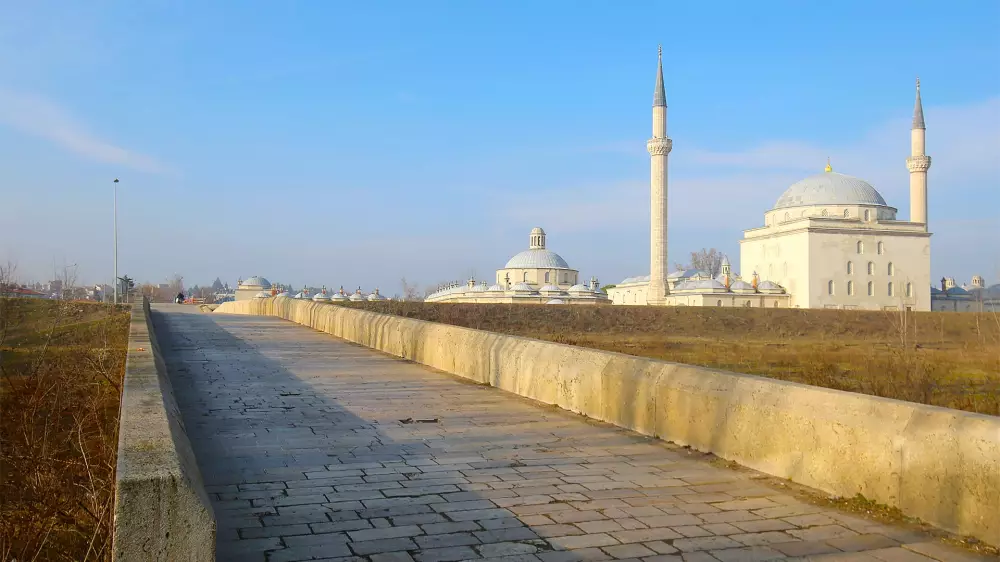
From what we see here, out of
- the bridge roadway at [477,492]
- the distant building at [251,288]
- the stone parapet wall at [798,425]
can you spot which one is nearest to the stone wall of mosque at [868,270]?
the distant building at [251,288]

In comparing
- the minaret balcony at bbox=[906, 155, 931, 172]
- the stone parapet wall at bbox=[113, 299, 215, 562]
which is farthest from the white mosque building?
the stone parapet wall at bbox=[113, 299, 215, 562]

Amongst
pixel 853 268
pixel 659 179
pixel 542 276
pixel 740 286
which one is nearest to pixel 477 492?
pixel 659 179

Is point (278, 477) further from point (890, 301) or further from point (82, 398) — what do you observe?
point (890, 301)

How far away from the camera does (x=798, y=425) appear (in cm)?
566

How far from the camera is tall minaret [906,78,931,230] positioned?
283 ft

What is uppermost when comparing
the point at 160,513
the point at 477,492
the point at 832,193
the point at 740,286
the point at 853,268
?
the point at 832,193

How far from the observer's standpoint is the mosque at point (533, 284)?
298ft

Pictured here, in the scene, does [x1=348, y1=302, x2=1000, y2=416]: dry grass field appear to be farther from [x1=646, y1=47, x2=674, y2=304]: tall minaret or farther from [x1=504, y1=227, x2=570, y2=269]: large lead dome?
[x1=504, y1=227, x2=570, y2=269]: large lead dome

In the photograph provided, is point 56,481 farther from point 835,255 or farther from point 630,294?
point 630,294

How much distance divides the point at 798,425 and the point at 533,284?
95985mm

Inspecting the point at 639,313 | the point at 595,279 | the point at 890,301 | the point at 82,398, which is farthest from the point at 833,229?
the point at 82,398

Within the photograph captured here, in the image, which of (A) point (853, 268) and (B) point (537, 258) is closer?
(A) point (853, 268)

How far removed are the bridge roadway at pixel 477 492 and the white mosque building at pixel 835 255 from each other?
74.0 meters

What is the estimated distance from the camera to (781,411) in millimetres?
5836
